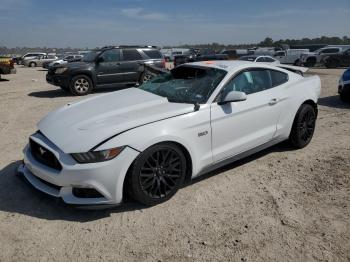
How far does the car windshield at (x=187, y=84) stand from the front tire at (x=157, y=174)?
0.77 m

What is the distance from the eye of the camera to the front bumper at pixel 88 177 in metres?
3.31

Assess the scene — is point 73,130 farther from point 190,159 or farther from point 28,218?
point 190,159

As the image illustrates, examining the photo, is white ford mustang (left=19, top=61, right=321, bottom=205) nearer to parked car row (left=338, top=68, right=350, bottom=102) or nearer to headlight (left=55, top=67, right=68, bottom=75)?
parked car row (left=338, top=68, right=350, bottom=102)

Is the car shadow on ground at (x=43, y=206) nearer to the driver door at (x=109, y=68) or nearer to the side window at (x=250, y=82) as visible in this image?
the side window at (x=250, y=82)

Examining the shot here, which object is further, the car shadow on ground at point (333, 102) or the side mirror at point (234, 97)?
the car shadow on ground at point (333, 102)

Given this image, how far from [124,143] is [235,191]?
1.56 m

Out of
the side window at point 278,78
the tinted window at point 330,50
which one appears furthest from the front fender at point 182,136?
the tinted window at point 330,50

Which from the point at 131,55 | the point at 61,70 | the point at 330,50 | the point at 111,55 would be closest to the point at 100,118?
the point at 61,70

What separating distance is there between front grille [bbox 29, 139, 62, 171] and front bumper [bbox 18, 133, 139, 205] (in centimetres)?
5

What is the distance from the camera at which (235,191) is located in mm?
4133

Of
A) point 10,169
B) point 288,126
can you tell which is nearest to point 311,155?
point 288,126

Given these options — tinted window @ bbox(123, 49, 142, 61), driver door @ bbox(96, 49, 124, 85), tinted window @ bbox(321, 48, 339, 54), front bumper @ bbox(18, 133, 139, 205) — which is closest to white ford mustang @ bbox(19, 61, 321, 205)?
front bumper @ bbox(18, 133, 139, 205)

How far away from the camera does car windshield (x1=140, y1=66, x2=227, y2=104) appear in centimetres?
424

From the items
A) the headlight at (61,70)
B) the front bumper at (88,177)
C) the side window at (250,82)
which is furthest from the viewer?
the headlight at (61,70)
